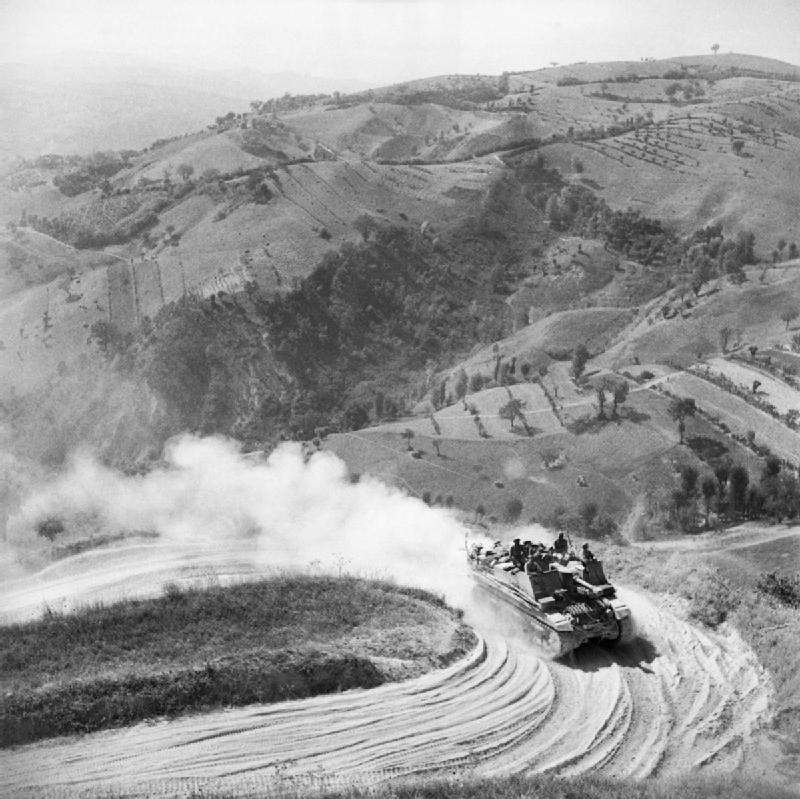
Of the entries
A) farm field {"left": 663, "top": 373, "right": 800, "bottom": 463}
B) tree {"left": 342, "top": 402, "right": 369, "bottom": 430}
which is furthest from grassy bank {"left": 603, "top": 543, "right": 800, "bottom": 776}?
tree {"left": 342, "top": 402, "right": 369, "bottom": 430}

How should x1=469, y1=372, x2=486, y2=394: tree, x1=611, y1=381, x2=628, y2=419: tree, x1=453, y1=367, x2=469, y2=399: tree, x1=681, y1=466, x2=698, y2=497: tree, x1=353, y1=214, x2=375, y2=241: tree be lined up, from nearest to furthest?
x1=681, y1=466, x2=698, y2=497: tree, x1=611, y1=381, x2=628, y2=419: tree, x1=469, y1=372, x2=486, y2=394: tree, x1=453, y1=367, x2=469, y2=399: tree, x1=353, y1=214, x2=375, y2=241: tree

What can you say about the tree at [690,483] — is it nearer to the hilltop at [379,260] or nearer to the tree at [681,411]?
the hilltop at [379,260]

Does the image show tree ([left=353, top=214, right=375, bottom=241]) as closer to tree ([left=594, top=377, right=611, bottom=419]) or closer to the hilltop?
the hilltop

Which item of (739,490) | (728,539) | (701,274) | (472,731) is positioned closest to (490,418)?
(739,490)

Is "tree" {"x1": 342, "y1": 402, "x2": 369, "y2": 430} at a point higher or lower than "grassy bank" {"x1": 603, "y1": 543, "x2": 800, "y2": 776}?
lower

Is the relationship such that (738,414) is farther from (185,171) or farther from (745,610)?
(185,171)

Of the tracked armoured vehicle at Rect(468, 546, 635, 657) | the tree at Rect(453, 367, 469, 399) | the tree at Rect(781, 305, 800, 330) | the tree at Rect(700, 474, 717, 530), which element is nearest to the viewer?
the tracked armoured vehicle at Rect(468, 546, 635, 657)

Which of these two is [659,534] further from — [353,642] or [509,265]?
[509,265]

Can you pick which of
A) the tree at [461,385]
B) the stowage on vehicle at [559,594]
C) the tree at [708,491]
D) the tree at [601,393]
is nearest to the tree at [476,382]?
the tree at [461,385]
